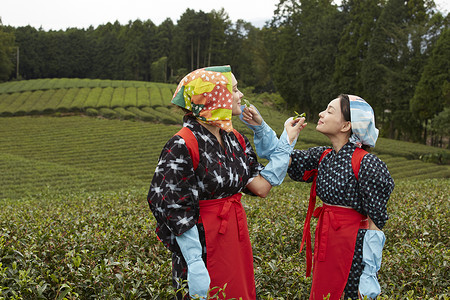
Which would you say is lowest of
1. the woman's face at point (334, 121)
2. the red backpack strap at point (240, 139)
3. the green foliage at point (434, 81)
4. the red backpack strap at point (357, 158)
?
the red backpack strap at point (357, 158)

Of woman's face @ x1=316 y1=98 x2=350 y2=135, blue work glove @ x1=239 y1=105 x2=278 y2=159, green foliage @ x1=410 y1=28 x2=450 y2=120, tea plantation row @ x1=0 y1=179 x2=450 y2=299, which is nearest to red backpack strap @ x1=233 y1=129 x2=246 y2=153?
blue work glove @ x1=239 y1=105 x2=278 y2=159

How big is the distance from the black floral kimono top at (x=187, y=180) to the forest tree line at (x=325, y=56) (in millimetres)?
21784

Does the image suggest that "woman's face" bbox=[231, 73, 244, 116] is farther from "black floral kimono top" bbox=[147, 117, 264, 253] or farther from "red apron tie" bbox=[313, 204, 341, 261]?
"red apron tie" bbox=[313, 204, 341, 261]

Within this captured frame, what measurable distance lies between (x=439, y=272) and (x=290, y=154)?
1.31m

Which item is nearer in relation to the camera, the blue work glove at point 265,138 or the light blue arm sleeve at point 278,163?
the light blue arm sleeve at point 278,163

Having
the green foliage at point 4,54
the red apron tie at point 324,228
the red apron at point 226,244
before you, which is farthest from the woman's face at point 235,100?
the green foliage at point 4,54

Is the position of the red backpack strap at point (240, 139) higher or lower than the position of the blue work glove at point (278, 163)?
higher

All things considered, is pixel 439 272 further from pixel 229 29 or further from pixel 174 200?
pixel 229 29

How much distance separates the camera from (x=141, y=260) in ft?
9.09

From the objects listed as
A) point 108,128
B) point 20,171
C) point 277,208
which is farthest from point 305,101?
point 277,208

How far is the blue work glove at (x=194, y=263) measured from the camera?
6.12 ft

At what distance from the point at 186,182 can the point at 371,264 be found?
1018 mm

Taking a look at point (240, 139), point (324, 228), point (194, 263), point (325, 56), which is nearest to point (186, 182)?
point (194, 263)

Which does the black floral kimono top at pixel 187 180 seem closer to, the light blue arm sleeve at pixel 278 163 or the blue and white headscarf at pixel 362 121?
the light blue arm sleeve at pixel 278 163
